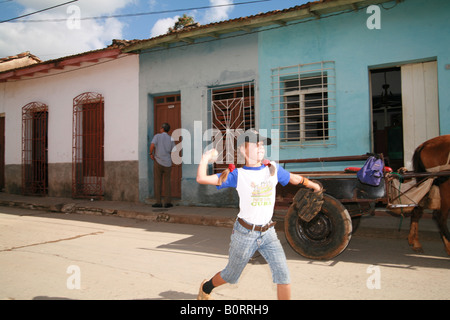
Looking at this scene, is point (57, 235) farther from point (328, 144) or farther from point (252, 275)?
point (328, 144)

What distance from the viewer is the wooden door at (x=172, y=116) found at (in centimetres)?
999

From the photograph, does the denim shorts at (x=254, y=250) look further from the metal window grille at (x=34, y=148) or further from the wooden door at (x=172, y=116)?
the metal window grille at (x=34, y=148)

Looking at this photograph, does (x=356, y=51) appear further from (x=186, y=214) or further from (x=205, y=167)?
(x=205, y=167)

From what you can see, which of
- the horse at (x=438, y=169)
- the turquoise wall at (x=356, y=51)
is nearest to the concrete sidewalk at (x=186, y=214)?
the horse at (x=438, y=169)

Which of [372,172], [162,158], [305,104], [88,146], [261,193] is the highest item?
[305,104]

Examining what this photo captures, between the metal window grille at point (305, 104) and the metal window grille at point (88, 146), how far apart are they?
5.93m

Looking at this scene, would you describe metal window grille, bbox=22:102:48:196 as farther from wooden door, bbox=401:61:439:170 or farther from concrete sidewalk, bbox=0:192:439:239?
wooden door, bbox=401:61:439:170

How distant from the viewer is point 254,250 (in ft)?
8.93

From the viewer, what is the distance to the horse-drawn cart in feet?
14.1

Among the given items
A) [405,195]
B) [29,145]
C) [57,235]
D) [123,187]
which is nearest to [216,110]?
[123,187]

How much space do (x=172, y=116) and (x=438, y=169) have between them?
712 cm

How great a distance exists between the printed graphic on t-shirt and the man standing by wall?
6.60m


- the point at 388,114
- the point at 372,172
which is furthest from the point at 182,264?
the point at 388,114
